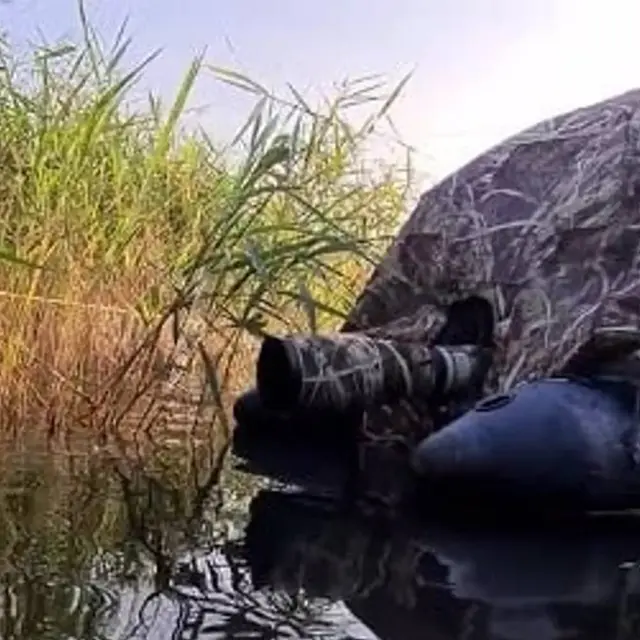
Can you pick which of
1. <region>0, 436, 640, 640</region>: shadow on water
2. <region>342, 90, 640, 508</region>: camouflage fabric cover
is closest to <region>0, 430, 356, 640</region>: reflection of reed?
<region>0, 436, 640, 640</region>: shadow on water

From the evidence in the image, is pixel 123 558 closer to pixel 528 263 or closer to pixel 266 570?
pixel 266 570

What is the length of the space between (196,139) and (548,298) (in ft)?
3.16

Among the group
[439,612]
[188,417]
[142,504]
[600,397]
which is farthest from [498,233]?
[439,612]

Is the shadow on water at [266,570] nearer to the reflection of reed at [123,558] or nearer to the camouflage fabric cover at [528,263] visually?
the reflection of reed at [123,558]

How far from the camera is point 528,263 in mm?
2324

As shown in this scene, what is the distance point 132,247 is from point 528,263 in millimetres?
635

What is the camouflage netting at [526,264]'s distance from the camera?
80.7 inches

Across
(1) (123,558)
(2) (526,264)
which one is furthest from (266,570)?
(2) (526,264)

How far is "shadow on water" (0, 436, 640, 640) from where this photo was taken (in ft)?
3.68

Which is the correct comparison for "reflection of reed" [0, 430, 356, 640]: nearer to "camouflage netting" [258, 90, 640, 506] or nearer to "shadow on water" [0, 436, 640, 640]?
"shadow on water" [0, 436, 640, 640]

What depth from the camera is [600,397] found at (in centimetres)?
176

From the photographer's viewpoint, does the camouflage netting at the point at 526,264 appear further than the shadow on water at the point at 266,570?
Yes

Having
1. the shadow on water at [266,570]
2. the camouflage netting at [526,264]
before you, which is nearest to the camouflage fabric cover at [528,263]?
the camouflage netting at [526,264]

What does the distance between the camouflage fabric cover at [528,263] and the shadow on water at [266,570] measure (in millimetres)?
250
